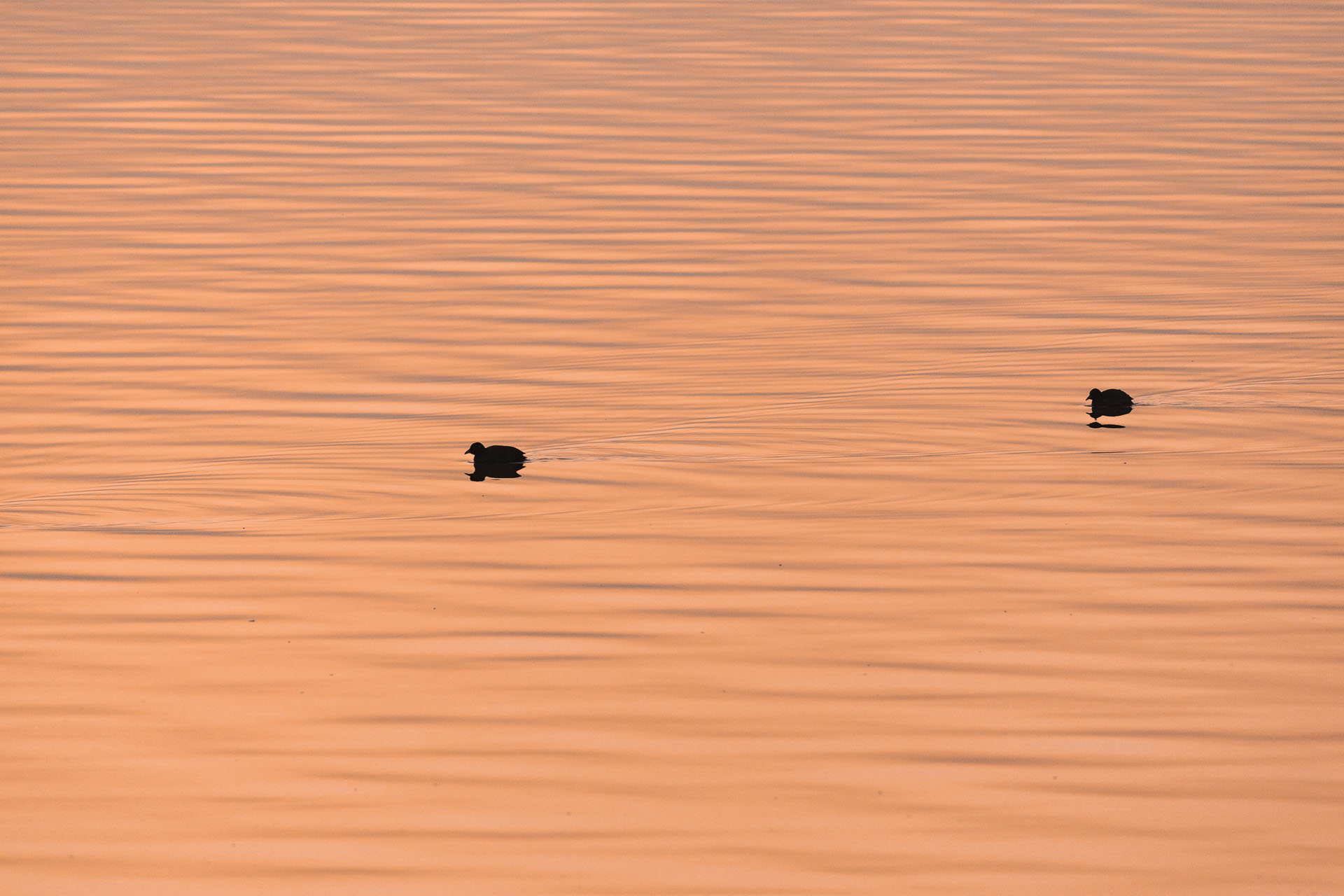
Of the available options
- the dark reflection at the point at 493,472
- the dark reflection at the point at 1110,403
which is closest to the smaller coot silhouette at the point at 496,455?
the dark reflection at the point at 493,472

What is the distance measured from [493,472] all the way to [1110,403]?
4.72 meters

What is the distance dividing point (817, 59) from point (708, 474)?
1962 centimetres

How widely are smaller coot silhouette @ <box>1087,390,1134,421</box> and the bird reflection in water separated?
4429 millimetres

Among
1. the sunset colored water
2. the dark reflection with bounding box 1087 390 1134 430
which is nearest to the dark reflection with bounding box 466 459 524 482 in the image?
the sunset colored water

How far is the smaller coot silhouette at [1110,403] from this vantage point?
619 inches

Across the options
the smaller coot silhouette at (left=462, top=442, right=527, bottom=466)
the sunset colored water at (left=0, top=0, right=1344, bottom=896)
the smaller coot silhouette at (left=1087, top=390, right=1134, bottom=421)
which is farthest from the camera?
the smaller coot silhouette at (left=1087, top=390, right=1134, bottom=421)

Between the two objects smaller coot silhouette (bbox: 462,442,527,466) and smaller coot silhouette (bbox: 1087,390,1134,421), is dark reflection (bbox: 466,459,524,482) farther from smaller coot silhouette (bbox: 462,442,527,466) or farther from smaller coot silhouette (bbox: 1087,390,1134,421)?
smaller coot silhouette (bbox: 1087,390,1134,421)

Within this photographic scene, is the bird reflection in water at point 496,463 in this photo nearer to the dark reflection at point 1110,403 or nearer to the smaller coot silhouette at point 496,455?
the smaller coot silhouette at point 496,455

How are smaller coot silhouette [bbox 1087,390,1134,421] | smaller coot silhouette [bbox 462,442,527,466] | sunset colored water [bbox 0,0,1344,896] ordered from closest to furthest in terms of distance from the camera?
sunset colored water [bbox 0,0,1344,896] < smaller coot silhouette [bbox 462,442,527,466] < smaller coot silhouette [bbox 1087,390,1134,421]

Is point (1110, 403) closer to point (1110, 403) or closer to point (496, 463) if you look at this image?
point (1110, 403)

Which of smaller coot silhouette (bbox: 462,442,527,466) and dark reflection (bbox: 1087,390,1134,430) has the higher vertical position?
dark reflection (bbox: 1087,390,1134,430)

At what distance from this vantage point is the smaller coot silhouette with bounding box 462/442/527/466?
47.3 ft

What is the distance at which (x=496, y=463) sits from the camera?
569 inches

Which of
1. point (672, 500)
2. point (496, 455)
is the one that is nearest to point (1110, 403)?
point (672, 500)
